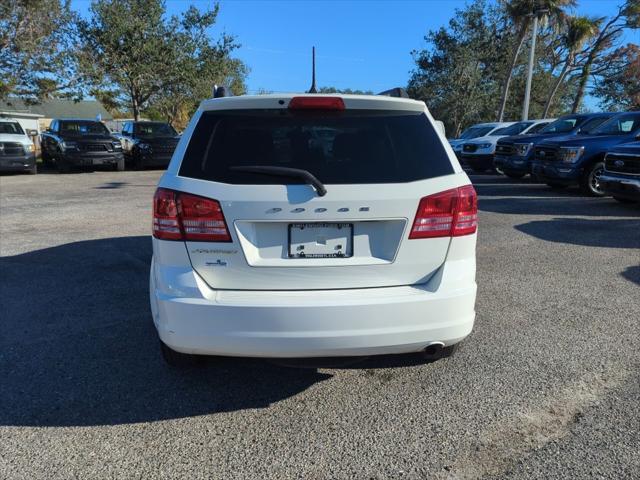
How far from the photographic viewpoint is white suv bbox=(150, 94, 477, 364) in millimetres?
2621

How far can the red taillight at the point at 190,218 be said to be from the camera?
2.63 meters

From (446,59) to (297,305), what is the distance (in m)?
33.9

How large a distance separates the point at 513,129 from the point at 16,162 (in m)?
16.7

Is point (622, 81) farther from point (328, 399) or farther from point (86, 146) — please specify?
point (328, 399)

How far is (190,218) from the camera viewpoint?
2.66 metres

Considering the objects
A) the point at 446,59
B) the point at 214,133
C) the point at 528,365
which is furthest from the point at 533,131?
the point at 446,59

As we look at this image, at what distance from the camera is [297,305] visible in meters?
2.59

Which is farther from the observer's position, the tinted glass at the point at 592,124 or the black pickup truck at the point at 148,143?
the black pickup truck at the point at 148,143

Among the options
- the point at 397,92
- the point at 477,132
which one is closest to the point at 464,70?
the point at 477,132

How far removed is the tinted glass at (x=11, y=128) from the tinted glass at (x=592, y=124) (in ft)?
57.2

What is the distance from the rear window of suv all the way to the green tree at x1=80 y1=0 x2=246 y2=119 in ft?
73.8

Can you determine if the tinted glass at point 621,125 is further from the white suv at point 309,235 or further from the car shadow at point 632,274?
the white suv at point 309,235

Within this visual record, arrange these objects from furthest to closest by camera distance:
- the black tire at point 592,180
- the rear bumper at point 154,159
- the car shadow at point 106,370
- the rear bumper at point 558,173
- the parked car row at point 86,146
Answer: the rear bumper at point 154,159 < the parked car row at point 86,146 < the rear bumper at point 558,173 < the black tire at point 592,180 < the car shadow at point 106,370

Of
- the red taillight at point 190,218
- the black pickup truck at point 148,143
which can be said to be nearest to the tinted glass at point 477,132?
the black pickup truck at point 148,143
